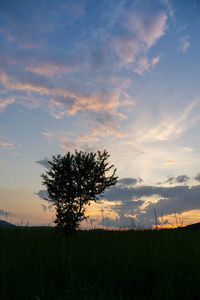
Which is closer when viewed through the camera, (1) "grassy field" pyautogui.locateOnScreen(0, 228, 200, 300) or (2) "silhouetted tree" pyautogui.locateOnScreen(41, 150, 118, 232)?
(1) "grassy field" pyautogui.locateOnScreen(0, 228, 200, 300)

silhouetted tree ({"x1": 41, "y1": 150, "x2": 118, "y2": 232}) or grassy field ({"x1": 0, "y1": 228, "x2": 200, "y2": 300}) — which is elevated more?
silhouetted tree ({"x1": 41, "y1": 150, "x2": 118, "y2": 232})

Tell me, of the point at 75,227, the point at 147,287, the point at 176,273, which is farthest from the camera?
the point at 75,227

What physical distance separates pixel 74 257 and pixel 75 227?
1393 centimetres

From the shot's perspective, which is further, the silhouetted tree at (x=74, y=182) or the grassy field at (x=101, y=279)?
the silhouetted tree at (x=74, y=182)

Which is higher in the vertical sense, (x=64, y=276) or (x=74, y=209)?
(x=74, y=209)

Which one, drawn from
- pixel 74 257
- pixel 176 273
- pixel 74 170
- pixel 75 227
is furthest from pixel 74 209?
pixel 176 273

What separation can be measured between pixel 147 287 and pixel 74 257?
6.29ft

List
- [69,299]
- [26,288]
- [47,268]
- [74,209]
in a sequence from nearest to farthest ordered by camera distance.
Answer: [69,299], [26,288], [47,268], [74,209]

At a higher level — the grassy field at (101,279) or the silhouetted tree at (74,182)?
the silhouetted tree at (74,182)

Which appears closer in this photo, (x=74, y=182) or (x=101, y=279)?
(x=101, y=279)

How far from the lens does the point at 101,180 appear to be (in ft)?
69.2

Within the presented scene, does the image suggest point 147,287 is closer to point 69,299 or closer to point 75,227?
point 69,299

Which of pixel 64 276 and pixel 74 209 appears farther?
pixel 74 209

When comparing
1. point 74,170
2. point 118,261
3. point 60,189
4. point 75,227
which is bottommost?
point 118,261
